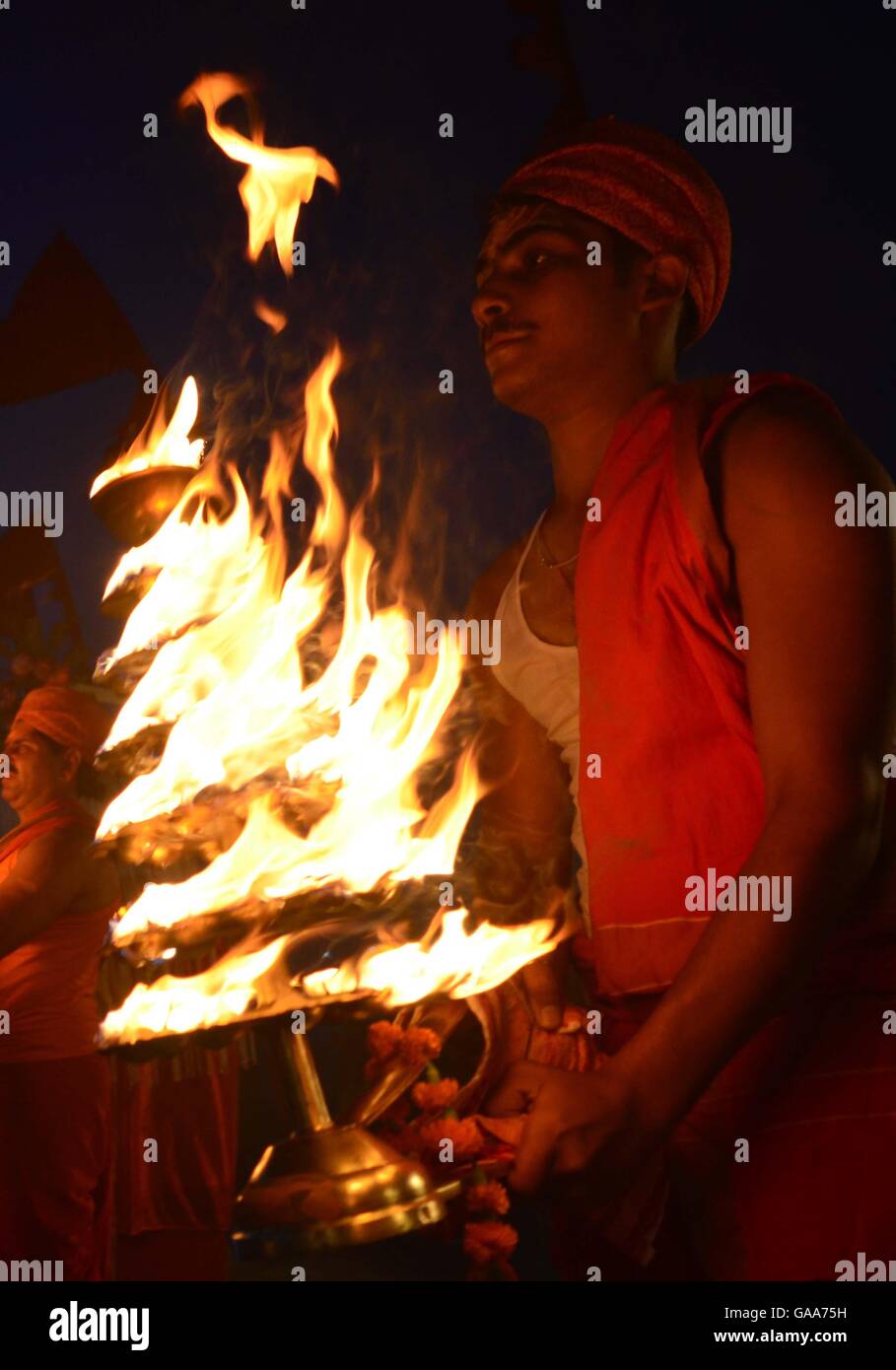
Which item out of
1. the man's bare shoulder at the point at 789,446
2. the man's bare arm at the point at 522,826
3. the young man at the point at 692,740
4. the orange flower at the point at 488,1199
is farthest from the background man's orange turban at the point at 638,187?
the orange flower at the point at 488,1199

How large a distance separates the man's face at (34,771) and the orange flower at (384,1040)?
1.27m

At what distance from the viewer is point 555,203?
255 cm

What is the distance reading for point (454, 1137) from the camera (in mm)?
2133

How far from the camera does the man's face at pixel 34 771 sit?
10.6 ft

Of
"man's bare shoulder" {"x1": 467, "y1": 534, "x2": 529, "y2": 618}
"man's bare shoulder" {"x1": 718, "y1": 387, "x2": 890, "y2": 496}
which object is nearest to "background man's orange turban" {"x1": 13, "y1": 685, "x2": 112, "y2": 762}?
"man's bare shoulder" {"x1": 467, "y1": 534, "x2": 529, "y2": 618}

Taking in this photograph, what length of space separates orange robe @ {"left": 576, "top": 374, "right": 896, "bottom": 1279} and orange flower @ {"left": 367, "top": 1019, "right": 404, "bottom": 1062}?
1.25 ft

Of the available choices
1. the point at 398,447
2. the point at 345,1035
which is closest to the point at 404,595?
the point at 398,447

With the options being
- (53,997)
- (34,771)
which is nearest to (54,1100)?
(53,997)

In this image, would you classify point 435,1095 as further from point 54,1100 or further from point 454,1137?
point 54,1100

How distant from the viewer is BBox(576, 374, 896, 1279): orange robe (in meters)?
2.10

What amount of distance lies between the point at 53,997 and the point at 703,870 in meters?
1.65

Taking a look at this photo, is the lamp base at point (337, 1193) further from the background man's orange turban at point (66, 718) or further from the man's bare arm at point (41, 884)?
the background man's orange turban at point (66, 718)

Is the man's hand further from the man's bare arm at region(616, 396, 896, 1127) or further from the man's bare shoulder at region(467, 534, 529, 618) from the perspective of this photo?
the man's bare shoulder at region(467, 534, 529, 618)

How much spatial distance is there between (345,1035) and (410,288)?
1.71m
